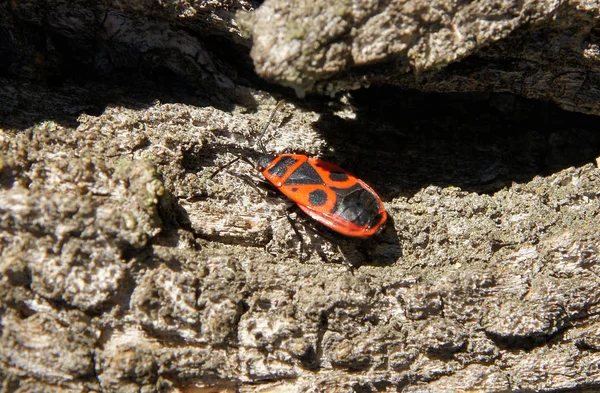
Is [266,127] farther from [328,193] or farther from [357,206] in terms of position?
[357,206]

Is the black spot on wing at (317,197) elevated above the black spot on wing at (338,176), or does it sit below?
below

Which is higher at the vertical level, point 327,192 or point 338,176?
point 338,176

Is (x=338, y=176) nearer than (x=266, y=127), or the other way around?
(x=266, y=127)

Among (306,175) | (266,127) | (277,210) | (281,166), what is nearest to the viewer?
(277,210)

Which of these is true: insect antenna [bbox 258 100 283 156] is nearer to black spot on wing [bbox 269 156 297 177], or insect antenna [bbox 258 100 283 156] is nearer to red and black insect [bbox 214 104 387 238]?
red and black insect [bbox 214 104 387 238]

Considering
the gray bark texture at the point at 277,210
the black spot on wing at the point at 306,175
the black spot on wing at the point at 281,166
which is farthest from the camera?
the black spot on wing at the point at 306,175

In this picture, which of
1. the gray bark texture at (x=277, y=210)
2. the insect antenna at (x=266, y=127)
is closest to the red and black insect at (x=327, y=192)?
the insect antenna at (x=266, y=127)

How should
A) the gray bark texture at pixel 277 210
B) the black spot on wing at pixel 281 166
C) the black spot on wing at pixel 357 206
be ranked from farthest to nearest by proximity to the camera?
1. the black spot on wing at pixel 281 166
2. the black spot on wing at pixel 357 206
3. the gray bark texture at pixel 277 210

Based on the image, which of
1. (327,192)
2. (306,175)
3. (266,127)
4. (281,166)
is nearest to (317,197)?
(327,192)

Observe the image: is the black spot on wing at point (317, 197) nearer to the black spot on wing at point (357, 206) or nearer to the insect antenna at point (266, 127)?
the black spot on wing at point (357, 206)
